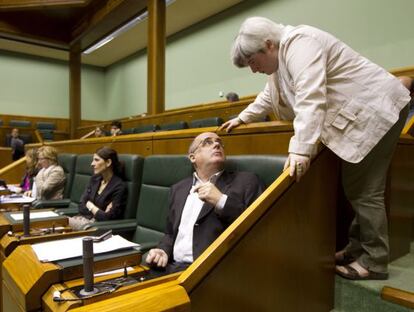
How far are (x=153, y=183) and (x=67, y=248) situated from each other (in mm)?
749

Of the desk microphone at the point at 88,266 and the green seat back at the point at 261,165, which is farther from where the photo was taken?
the green seat back at the point at 261,165

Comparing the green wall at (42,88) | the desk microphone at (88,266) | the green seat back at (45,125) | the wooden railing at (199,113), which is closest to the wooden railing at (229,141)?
the desk microphone at (88,266)

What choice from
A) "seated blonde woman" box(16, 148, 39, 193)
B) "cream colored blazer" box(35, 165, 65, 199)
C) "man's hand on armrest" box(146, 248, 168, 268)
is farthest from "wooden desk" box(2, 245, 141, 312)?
"seated blonde woman" box(16, 148, 39, 193)

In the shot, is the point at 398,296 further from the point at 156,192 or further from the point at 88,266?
the point at 156,192

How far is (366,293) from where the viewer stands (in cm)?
118

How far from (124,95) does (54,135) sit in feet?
6.64

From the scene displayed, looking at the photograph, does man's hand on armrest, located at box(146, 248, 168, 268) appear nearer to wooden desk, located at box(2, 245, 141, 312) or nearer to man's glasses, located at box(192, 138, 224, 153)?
wooden desk, located at box(2, 245, 141, 312)

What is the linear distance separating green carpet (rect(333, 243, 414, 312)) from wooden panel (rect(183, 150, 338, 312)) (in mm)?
43

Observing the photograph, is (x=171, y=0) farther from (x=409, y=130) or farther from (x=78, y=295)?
(x=78, y=295)

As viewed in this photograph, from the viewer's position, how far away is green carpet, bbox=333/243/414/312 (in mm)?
1151

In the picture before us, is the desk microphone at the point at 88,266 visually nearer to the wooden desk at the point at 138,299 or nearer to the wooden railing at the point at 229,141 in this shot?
the wooden desk at the point at 138,299

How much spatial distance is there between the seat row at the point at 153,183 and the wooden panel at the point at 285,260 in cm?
18

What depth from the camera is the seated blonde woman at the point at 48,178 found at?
2635 mm

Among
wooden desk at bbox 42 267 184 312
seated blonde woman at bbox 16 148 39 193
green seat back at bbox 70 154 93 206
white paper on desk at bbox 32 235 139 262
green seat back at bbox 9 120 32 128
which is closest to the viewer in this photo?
wooden desk at bbox 42 267 184 312
